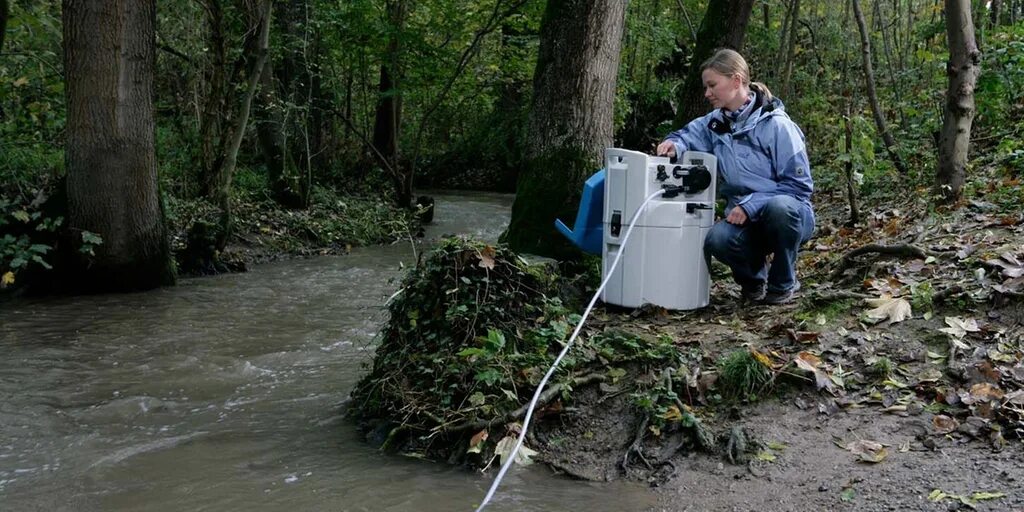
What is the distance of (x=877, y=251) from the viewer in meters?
5.46

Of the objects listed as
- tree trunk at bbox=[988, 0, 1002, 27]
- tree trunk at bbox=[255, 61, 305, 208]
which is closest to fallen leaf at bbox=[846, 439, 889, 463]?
tree trunk at bbox=[988, 0, 1002, 27]

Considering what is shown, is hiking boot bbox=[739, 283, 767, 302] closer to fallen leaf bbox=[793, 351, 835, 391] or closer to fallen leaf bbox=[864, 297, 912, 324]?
fallen leaf bbox=[864, 297, 912, 324]

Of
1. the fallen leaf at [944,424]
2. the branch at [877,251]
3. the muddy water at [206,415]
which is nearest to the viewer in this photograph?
the fallen leaf at [944,424]

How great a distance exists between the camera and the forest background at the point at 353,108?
725 cm

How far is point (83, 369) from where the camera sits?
5.79m

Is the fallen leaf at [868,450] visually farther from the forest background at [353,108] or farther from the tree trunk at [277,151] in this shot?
the tree trunk at [277,151]

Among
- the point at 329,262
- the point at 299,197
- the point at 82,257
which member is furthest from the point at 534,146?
the point at 299,197

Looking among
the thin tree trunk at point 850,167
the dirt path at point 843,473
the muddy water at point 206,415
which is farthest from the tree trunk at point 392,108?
the dirt path at point 843,473

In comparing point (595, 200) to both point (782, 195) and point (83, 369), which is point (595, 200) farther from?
point (83, 369)

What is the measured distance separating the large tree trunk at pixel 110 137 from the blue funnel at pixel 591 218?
5.19 meters

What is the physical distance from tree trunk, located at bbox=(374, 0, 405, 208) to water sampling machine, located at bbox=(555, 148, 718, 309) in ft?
32.5

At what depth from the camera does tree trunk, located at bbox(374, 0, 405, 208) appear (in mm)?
14539

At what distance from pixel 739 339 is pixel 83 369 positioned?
4.42 meters

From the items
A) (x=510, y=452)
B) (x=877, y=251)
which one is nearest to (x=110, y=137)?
(x=510, y=452)
